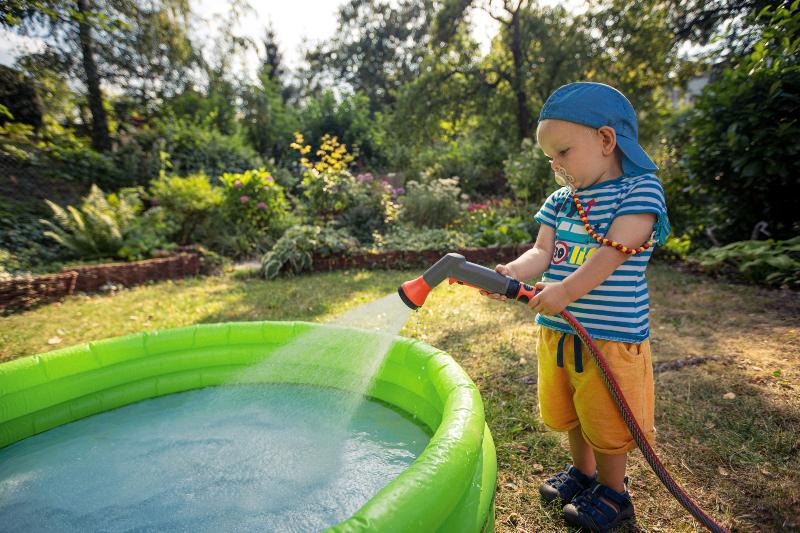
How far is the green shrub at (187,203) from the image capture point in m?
7.12

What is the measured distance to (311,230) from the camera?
20.4ft

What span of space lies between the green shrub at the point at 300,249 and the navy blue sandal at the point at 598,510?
4.93 m

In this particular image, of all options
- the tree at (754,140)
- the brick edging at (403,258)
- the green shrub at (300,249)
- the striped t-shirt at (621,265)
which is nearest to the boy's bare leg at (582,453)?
the striped t-shirt at (621,265)

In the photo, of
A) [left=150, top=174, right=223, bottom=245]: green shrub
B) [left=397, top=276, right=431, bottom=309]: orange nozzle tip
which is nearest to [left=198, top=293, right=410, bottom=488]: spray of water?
[left=397, top=276, right=431, bottom=309]: orange nozzle tip

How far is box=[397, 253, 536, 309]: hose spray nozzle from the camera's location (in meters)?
1.36

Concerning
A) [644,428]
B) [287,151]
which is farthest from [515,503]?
[287,151]

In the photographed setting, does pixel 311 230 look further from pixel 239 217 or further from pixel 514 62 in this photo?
pixel 514 62

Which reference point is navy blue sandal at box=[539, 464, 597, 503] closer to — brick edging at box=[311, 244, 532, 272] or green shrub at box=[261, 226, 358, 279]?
brick edging at box=[311, 244, 532, 272]

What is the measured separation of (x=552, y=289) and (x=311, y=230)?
5243mm

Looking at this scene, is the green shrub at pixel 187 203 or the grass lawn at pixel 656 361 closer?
the grass lawn at pixel 656 361

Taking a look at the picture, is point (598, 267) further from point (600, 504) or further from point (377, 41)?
point (377, 41)

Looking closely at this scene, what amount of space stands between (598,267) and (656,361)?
1.89 meters

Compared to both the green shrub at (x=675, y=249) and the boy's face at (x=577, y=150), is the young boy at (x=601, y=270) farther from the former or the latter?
the green shrub at (x=675, y=249)

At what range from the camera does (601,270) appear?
1333 millimetres
